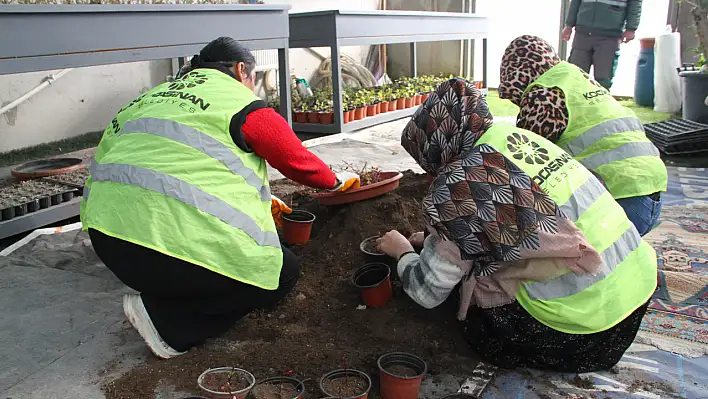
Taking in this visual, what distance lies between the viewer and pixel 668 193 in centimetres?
390

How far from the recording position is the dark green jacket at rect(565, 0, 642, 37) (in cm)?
562

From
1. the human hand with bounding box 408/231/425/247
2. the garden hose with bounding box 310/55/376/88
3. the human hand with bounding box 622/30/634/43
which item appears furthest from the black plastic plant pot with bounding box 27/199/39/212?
the garden hose with bounding box 310/55/376/88

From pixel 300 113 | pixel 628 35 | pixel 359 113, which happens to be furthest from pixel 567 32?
pixel 300 113

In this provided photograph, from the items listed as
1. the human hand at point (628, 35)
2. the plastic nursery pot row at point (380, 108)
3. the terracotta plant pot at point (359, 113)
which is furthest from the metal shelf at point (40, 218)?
the human hand at point (628, 35)

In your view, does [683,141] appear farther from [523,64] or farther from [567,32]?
[523,64]

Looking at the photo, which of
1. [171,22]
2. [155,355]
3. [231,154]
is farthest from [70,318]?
[171,22]

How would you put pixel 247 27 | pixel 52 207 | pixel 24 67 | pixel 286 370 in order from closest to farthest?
pixel 286 370
pixel 24 67
pixel 52 207
pixel 247 27

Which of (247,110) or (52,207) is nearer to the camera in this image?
(247,110)

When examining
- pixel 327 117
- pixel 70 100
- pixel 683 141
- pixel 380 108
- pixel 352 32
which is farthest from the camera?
pixel 380 108

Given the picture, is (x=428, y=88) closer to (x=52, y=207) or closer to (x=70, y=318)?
(x=52, y=207)

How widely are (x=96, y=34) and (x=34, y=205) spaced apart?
965mm

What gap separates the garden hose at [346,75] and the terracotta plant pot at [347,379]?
6685 millimetres

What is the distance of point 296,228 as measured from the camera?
9.09ft

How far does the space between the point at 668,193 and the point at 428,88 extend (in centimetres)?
431
